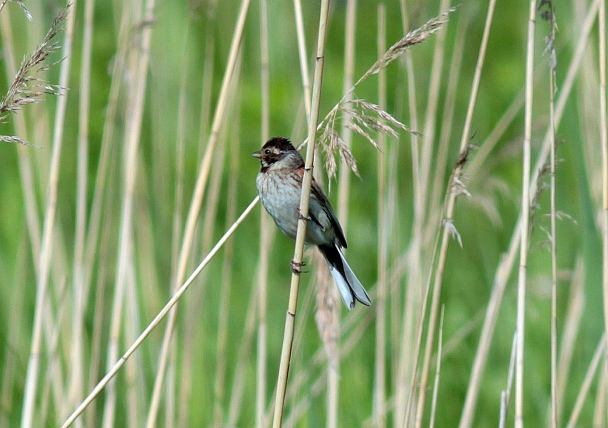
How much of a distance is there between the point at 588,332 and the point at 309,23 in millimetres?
3927

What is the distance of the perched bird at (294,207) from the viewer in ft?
9.01

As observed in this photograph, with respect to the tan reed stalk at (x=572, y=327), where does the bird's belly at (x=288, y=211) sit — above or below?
above

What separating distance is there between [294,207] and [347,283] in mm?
326

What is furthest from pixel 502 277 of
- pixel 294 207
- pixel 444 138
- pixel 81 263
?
pixel 81 263

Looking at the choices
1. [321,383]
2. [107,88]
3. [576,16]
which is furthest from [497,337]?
[107,88]

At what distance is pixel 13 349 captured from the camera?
2.95 m

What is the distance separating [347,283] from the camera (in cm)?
262

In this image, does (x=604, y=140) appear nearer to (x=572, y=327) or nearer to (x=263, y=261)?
(x=572, y=327)

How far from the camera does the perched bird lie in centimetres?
275

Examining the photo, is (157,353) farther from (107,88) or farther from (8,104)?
(107,88)

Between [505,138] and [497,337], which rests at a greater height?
[505,138]

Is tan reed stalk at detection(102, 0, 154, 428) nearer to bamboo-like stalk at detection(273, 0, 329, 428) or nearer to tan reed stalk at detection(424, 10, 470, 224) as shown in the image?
bamboo-like stalk at detection(273, 0, 329, 428)

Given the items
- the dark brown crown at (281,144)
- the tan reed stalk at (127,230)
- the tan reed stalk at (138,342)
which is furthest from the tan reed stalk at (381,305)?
the tan reed stalk at (138,342)

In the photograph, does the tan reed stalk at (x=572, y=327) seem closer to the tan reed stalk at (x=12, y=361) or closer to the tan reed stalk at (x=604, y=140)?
the tan reed stalk at (x=604, y=140)
